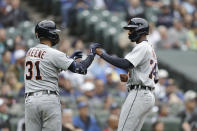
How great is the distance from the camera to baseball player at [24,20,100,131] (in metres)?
7.31

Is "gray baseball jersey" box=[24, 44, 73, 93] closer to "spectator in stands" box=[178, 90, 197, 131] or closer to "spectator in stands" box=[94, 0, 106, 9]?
"spectator in stands" box=[178, 90, 197, 131]

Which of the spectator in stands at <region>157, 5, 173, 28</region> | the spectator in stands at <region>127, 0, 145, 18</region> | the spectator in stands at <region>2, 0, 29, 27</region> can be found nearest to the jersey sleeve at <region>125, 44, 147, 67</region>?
the spectator in stands at <region>2, 0, 29, 27</region>

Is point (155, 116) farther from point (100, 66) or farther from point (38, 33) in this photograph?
point (38, 33)

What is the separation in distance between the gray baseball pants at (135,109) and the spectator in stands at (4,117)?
10.1ft

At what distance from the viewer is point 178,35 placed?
614 inches

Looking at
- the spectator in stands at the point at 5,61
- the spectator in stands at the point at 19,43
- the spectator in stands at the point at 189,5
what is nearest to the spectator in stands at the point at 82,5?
the spectator in stands at the point at 19,43

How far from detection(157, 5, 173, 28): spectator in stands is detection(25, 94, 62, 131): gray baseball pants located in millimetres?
8929

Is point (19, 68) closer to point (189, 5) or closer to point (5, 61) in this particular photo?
point (5, 61)

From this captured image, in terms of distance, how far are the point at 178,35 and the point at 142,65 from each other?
26.7 ft

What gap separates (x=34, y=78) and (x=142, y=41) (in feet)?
4.45

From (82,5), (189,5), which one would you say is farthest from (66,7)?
(189,5)

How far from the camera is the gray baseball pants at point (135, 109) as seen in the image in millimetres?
7523

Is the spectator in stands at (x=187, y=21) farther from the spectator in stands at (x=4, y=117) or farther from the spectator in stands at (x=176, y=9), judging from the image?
the spectator in stands at (x=4, y=117)

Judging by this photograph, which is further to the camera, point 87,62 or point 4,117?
point 4,117
